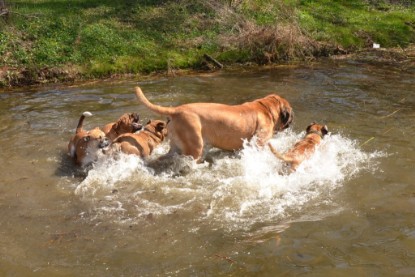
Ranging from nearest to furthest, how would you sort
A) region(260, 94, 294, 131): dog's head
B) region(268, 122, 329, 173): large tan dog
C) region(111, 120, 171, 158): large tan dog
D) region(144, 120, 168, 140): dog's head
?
region(268, 122, 329, 173): large tan dog → region(111, 120, 171, 158): large tan dog → region(260, 94, 294, 131): dog's head → region(144, 120, 168, 140): dog's head

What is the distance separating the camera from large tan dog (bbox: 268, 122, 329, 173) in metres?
6.23

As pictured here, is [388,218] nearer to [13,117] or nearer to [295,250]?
[295,250]

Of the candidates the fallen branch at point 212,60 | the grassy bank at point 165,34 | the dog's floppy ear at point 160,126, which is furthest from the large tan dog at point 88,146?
the fallen branch at point 212,60

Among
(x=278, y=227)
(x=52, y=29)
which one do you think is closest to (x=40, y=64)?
(x=52, y=29)

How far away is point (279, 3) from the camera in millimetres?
16812

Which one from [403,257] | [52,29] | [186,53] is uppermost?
[52,29]

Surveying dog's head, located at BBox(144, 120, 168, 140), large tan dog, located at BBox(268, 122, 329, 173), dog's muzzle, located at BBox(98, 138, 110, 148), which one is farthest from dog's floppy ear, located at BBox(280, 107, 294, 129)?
dog's muzzle, located at BBox(98, 138, 110, 148)

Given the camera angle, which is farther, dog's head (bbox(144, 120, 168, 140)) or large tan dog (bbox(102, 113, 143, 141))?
dog's head (bbox(144, 120, 168, 140))

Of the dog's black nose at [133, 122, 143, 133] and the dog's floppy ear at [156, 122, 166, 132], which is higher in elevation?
the dog's black nose at [133, 122, 143, 133]

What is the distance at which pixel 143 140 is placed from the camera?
707cm

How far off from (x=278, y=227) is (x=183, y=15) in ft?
40.0

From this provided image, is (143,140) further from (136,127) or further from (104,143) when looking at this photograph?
(104,143)

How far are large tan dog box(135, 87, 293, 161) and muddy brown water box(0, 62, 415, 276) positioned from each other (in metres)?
0.23

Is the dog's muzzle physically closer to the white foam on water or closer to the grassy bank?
the white foam on water
